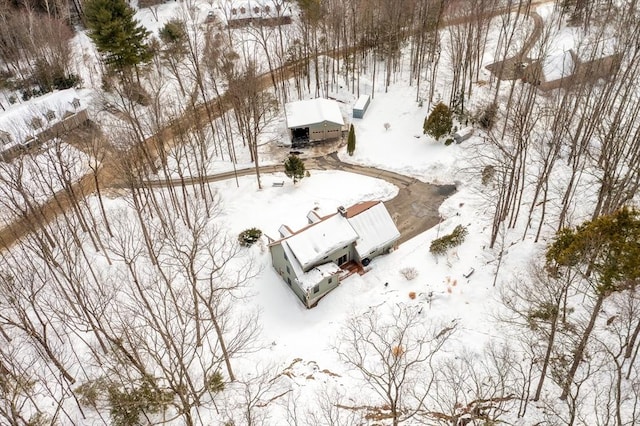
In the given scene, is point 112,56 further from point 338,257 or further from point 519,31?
point 519,31

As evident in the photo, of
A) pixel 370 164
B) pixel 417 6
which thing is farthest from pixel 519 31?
pixel 370 164

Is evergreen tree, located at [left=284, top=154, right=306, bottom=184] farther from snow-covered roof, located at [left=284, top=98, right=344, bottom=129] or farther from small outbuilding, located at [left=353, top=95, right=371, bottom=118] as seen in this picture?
small outbuilding, located at [left=353, top=95, right=371, bottom=118]

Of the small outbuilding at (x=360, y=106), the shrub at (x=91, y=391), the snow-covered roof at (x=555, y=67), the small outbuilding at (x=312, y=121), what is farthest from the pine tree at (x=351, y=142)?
the shrub at (x=91, y=391)

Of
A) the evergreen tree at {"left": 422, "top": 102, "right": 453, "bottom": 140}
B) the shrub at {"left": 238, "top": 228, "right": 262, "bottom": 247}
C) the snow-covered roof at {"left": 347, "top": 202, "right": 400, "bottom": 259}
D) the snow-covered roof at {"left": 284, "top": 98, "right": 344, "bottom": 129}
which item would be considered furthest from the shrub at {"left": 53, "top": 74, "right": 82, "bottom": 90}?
the evergreen tree at {"left": 422, "top": 102, "right": 453, "bottom": 140}

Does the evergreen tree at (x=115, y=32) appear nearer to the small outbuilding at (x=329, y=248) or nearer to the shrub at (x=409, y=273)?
the small outbuilding at (x=329, y=248)

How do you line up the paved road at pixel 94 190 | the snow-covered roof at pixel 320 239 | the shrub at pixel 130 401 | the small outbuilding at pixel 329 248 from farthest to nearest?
the paved road at pixel 94 190 < the snow-covered roof at pixel 320 239 < the small outbuilding at pixel 329 248 < the shrub at pixel 130 401

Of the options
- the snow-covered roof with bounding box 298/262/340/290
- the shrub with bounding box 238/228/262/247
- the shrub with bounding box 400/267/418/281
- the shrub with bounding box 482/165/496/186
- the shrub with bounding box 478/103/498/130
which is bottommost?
the shrub with bounding box 400/267/418/281

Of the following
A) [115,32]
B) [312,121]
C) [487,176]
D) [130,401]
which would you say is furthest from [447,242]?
[115,32]
